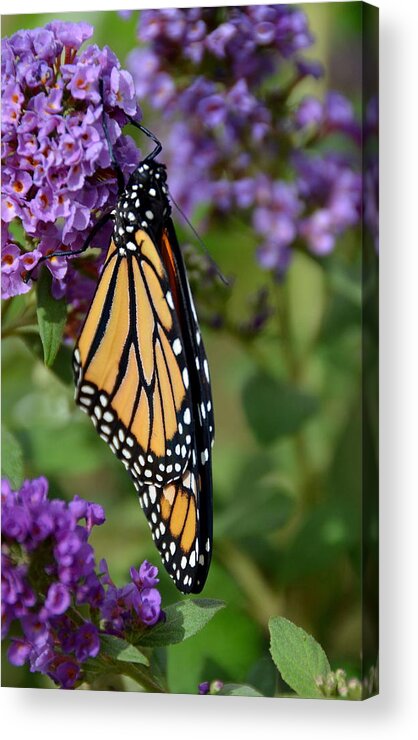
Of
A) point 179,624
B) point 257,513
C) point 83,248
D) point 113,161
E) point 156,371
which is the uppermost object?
point 113,161

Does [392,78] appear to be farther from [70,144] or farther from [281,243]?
[70,144]

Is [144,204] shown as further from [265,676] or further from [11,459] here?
[265,676]

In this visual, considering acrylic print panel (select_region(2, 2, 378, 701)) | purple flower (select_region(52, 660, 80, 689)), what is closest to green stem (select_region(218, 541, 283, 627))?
acrylic print panel (select_region(2, 2, 378, 701))

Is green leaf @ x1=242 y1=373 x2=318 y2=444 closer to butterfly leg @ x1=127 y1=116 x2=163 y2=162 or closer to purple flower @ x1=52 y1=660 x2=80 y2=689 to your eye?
butterfly leg @ x1=127 y1=116 x2=163 y2=162

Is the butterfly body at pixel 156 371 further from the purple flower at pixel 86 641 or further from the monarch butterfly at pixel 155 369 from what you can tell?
the purple flower at pixel 86 641

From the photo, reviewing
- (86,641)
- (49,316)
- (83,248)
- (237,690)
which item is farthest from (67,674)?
(83,248)

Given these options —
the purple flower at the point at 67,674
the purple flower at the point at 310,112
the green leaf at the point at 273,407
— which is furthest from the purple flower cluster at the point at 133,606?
the purple flower at the point at 310,112

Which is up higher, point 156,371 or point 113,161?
point 113,161

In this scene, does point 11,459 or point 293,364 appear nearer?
point 293,364
